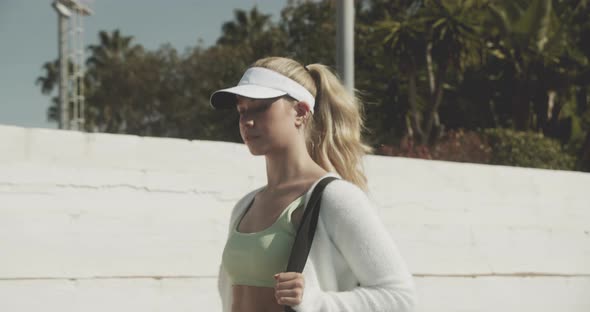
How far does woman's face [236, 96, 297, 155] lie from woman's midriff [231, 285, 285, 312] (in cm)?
40

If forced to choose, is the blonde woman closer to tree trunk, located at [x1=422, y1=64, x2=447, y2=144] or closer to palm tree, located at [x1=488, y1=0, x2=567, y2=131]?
palm tree, located at [x1=488, y1=0, x2=567, y2=131]

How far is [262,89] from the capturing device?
8.13ft

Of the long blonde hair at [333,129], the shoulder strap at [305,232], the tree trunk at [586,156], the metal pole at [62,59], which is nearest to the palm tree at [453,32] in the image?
the tree trunk at [586,156]

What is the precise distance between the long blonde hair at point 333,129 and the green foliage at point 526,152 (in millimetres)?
14061

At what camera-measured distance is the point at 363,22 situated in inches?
1345

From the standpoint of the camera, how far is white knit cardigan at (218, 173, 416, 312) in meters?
2.33

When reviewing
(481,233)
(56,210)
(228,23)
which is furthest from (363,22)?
(56,210)

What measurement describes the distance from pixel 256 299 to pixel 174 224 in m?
2.51

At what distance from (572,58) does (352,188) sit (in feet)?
88.7

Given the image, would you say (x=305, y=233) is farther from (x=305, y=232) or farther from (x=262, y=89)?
(x=262, y=89)

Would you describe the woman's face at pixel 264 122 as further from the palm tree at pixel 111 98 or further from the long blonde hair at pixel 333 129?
the palm tree at pixel 111 98

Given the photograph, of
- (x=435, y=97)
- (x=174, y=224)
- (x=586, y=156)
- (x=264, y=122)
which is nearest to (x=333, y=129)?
(x=264, y=122)

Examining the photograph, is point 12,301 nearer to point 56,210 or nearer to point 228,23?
point 56,210

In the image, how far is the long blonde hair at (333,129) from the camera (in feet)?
8.72
